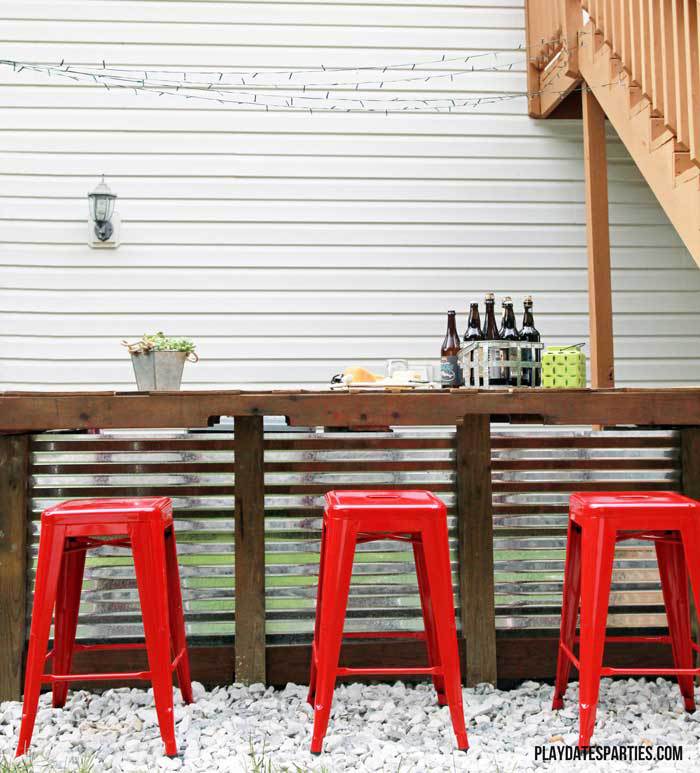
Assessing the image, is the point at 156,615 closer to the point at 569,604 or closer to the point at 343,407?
the point at 343,407

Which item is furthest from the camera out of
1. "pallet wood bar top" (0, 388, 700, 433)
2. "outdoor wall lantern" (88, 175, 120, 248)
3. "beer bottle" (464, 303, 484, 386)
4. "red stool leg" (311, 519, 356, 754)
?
"outdoor wall lantern" (88, 175, 120, 248)

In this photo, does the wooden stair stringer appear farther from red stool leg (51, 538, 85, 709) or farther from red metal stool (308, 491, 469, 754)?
red stool leg (51, 538, 85, 709)

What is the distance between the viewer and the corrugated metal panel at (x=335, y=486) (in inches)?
111

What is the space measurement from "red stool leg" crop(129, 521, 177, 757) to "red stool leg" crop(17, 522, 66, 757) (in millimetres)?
206

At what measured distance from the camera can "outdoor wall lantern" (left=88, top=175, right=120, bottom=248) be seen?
4945 mm

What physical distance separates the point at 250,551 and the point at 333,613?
2.04 ft

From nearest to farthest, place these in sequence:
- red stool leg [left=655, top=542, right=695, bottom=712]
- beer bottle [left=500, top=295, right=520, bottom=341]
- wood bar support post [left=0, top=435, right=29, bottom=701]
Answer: red stool leg [left=655, top=542, right=695, bottom=712] < wood bar support post [left=0, top=435, right=29, bottom=701] < beer bottle [left=500, top=295, right=520, bottom=341]

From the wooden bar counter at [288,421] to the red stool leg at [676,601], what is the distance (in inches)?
14.7

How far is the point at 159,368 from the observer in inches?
112

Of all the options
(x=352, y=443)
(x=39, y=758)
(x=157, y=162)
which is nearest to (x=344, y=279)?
(x=157, y=162)

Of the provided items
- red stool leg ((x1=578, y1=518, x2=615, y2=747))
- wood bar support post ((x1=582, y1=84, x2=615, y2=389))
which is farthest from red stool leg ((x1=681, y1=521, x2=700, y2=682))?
wood bar support post ((x1=582, y1=84, x2=615, y2=389))

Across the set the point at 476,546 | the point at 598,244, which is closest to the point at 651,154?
the point at 598,244

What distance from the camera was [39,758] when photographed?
2295mm

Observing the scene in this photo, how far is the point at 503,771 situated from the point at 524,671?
0.65 meters
